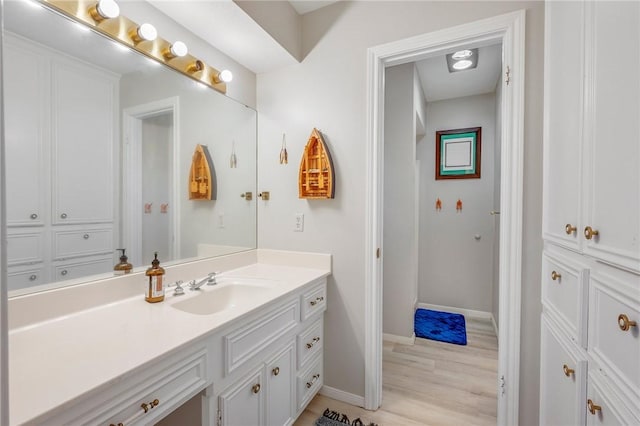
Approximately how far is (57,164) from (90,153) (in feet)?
0.42

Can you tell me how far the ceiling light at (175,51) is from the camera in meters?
1.49

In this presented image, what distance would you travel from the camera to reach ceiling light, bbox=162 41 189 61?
1485 mm

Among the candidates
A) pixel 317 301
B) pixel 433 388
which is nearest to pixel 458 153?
pixel 433 388

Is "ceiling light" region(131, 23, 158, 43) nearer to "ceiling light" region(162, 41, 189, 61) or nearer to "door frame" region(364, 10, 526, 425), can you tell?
"ceiling light" region(162, 41, 189, 61)

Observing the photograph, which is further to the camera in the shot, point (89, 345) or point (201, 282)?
point (201, 282)

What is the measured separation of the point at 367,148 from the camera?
1770 millimetres

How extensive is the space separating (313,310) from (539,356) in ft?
3.80

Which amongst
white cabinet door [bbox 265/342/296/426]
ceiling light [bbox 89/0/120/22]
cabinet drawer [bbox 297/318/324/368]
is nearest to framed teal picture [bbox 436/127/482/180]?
cabinet drawer [bbox 297/318/324/368]

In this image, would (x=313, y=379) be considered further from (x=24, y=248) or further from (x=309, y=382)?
(x=24, y=248)

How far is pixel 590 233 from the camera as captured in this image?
0.87m

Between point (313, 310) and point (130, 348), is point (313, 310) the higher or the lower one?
the lower one

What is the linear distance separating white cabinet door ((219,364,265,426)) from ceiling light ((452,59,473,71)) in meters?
2.76

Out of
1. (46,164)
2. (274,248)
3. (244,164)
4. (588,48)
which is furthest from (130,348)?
(588,48)

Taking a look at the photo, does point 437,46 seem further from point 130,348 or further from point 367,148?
point 130,348
